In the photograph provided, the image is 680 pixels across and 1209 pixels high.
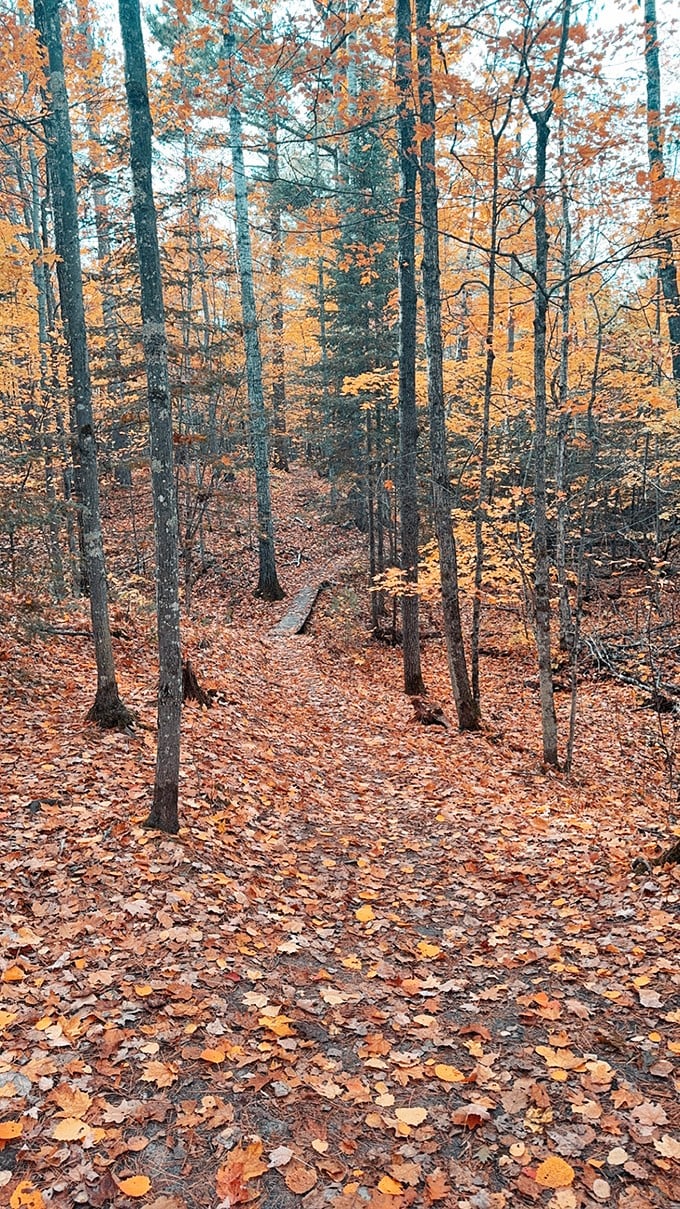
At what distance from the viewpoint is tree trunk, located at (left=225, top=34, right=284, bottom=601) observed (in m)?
15.3

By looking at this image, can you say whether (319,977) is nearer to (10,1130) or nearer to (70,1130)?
(70,1130)

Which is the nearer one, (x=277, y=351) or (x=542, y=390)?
(x=542, y=390)

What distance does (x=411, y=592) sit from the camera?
10.3 meters

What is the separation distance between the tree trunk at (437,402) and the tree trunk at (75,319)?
3904 mm

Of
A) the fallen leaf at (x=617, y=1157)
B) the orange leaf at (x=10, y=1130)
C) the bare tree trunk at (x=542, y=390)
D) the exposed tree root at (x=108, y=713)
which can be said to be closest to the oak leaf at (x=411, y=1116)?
the fallen leaf at (x=617, y=1157)

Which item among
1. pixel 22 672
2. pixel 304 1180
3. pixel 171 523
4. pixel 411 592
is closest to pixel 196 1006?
pixel 304 1180

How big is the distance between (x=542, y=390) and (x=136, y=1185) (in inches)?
287

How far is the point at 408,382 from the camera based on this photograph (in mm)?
10070

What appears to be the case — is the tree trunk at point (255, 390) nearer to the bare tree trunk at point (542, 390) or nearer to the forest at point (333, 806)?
the forest at point (333, 806)

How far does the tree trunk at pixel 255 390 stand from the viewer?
1526 cm

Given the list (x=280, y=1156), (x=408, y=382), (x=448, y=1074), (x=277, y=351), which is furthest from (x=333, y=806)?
(x=277, y=351)

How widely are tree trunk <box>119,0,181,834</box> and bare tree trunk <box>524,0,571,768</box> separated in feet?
12.0

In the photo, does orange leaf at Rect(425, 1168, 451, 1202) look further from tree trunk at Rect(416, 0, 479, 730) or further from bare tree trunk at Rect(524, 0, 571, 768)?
tree trunk at Rect(416, 0, 479, 730)

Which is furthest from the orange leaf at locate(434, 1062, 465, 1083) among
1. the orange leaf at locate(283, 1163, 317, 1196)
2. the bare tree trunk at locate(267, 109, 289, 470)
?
the bare tree trunk at locate(267, 109, 289, 470)
